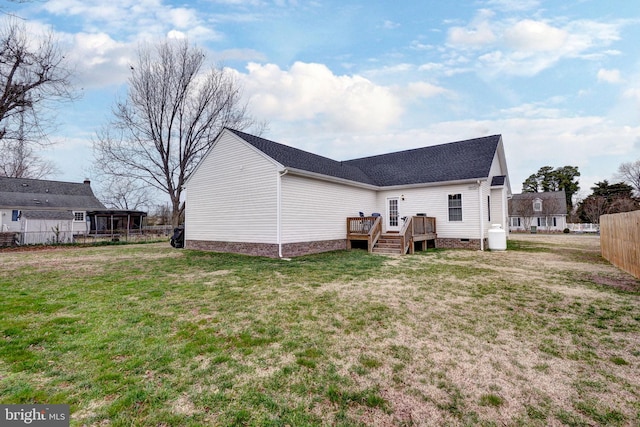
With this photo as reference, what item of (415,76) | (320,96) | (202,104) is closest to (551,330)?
(415,76)

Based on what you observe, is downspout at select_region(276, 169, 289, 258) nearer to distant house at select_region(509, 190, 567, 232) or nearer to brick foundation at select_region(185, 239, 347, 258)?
brick foundation at select_region(185, 239, 347, 258)

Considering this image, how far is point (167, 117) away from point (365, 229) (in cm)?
1801

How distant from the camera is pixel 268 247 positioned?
431 inches

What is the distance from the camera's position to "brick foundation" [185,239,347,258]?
10.9 m

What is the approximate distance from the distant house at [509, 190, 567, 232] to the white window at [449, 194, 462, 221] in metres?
28.4

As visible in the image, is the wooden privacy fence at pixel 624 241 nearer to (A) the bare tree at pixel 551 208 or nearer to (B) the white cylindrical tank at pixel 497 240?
(B) the white cylindrical tank at pixel 497 240

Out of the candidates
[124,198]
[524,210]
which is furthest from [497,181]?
[124,198]

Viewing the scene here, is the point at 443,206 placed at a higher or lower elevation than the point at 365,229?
higher

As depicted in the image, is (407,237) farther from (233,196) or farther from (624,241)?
(233,196)

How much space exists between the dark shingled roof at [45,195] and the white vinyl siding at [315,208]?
94.1ft

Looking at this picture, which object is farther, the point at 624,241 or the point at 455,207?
the point at 455,207

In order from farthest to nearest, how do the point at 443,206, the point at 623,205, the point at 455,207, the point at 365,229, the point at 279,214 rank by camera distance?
the point at 623,205 → the point at 443,206 → the point at 455,207 → the point at 365,229 → the point at 279,214

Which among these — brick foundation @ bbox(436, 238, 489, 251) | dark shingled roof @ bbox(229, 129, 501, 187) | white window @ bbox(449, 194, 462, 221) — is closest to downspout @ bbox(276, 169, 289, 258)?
dark shingled roof @ bbox(229, 129, 501, 187)

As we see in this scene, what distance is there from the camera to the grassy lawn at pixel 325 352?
229 centimetres
